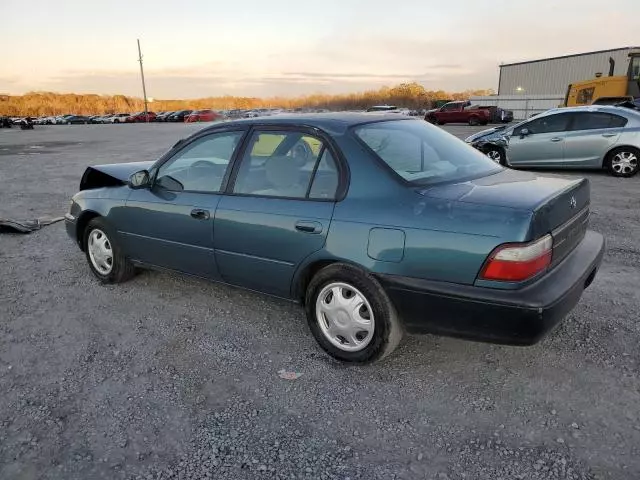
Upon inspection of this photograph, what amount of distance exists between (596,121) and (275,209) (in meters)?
8.97

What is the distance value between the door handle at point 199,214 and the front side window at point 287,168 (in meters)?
0.28

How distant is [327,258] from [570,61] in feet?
167

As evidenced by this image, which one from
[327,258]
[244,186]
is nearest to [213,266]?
[244,186]

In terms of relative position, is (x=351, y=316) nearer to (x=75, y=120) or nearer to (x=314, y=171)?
(x=314, y=171)

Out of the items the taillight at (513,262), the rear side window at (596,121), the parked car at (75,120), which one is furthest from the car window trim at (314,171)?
the parked car at (75,120)

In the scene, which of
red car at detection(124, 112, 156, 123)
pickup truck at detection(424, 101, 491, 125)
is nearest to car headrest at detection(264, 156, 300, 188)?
pickup truck at detection(424, 101, 491, 125)

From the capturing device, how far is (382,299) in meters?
2.96

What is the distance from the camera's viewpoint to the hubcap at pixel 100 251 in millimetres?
4680

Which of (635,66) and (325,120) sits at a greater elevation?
(635,66)

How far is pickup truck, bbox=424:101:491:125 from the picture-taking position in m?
31.9

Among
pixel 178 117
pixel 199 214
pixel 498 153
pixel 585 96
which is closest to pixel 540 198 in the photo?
pixel 199 214

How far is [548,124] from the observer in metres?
10.6

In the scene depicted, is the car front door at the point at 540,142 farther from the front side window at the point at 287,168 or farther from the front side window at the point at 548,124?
the front side window at the point at 287,168

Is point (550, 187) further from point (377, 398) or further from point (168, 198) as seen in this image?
point (168, 198)
